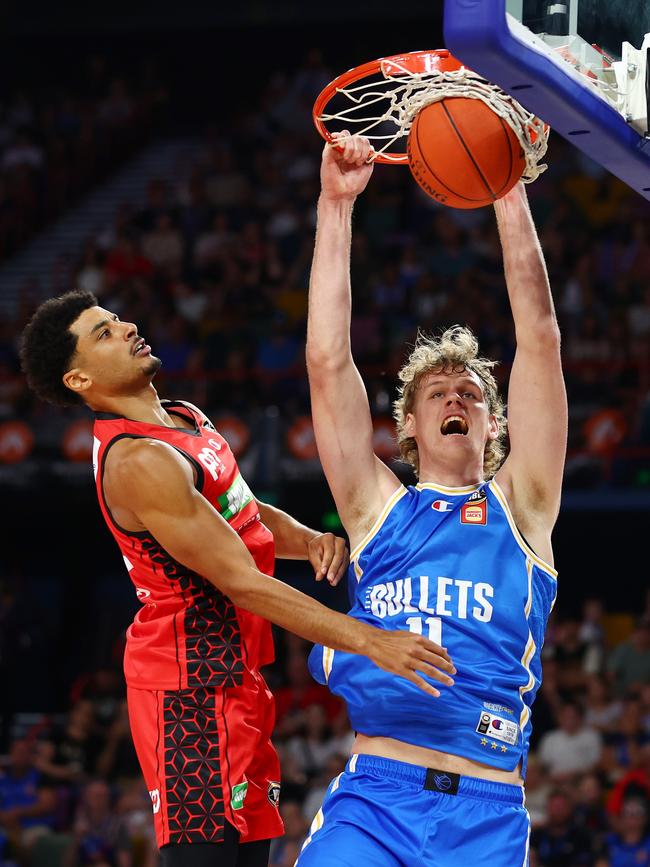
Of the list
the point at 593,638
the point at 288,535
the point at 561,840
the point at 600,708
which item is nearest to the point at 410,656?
the point at 288,535

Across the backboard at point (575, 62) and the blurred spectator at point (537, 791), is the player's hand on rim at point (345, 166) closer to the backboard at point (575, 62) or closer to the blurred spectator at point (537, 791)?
the backboard at point (575, 62)

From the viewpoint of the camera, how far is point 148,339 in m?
13.6

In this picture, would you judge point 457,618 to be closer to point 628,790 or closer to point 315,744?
point 628,790

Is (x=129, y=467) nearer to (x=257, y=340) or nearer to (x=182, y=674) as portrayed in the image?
(x=182, y=674)

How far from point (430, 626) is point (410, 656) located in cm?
32

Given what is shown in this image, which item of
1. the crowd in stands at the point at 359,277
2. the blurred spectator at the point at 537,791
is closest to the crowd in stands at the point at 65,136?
the crowd in stands at the point at 359,277

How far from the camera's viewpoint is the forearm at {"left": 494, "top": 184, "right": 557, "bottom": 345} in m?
4.21

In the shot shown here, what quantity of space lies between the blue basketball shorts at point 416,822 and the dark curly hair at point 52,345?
Answer: 155 cm

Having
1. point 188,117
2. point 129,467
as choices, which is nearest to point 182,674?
point 129,467

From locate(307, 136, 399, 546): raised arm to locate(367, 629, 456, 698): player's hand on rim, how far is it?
59 cm

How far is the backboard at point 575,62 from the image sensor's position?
3.09m

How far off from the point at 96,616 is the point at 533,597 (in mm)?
10853

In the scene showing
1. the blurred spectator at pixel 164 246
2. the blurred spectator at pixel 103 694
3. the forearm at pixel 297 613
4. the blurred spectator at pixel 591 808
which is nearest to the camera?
the forearm at pixel 297 613

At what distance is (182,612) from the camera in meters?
4.17
